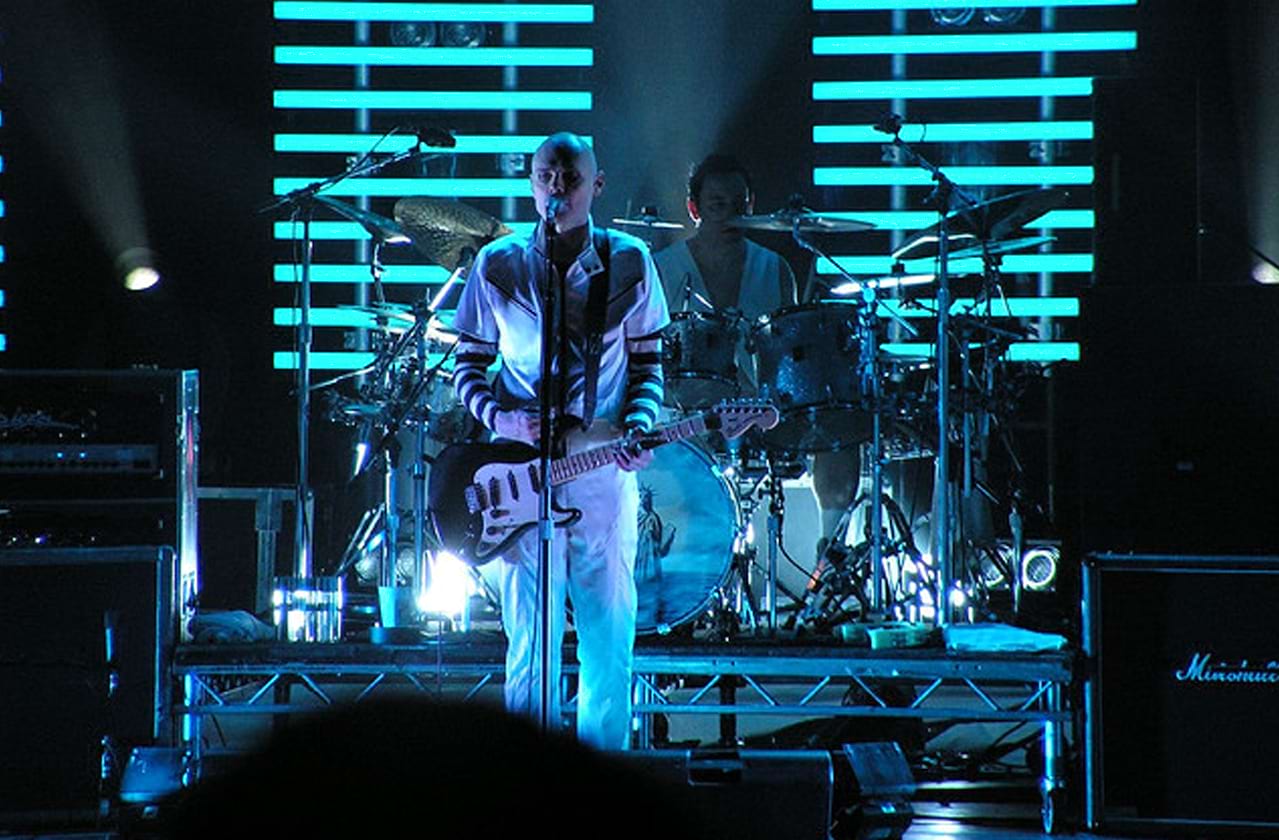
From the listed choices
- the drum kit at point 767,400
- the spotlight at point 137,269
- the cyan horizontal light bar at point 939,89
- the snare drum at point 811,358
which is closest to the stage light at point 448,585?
the drum kit at point 767,400

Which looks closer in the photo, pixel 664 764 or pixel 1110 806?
pixel 664 764

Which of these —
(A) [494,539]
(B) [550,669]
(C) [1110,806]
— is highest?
(A) [494,539]

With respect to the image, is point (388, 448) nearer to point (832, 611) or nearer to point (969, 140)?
point (832, 611)

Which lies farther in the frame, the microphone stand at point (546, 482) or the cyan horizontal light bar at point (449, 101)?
the cyan horizontal light bar at point (449, 101)

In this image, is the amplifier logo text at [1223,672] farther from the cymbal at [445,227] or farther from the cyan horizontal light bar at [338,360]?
the cyan horizontal light bar at [338,360]

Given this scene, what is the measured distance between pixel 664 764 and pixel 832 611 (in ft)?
12.8

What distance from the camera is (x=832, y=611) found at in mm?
8734

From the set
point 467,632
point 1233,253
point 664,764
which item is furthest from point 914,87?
point 664,764

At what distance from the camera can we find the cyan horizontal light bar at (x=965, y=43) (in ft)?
34.5

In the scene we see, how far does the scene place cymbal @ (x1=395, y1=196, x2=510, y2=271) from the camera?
26.7 ft

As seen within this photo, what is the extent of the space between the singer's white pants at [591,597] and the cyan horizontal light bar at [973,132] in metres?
5.61

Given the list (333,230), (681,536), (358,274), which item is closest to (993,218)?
(681,536)

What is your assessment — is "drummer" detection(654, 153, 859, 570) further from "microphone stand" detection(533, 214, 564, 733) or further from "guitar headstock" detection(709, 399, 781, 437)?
"microphone stand" detection(533, 214, 564, 733)

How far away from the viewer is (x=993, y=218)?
8.10 metres
